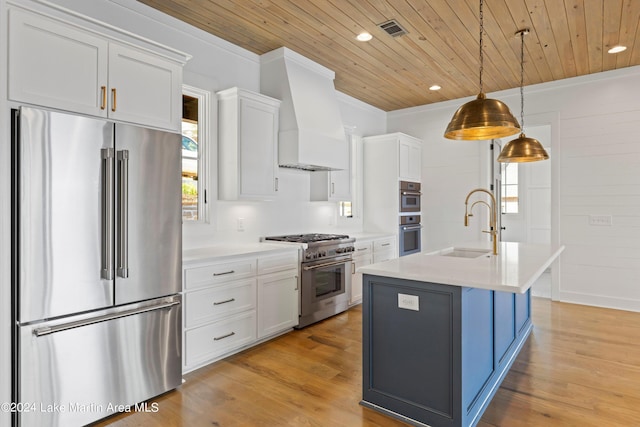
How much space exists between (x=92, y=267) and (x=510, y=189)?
775cm

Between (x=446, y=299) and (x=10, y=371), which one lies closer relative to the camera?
(x=10, y=371)

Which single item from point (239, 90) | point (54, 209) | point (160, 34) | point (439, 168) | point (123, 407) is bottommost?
point (123, 407)

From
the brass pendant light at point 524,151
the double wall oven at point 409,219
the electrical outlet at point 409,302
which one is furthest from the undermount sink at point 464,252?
the double wall oven at point 409,219

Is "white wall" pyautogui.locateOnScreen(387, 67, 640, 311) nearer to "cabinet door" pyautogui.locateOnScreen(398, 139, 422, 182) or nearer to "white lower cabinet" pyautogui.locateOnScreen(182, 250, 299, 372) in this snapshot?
"cabinet door" pyautogui.locateOnScreen(398, 139, 422, 182)

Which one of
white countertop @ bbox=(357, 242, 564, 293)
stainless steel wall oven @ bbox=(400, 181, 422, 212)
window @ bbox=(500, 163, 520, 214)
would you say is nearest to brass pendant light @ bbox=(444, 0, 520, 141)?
white countertop @ bbox=(357, 242, 564, 293)

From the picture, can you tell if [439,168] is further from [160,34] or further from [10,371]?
[10,371]

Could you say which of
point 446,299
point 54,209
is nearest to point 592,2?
point 446,299

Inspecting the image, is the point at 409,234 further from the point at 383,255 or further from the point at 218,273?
the point at 218,273

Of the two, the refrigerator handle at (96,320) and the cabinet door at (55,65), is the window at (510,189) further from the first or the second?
the cabinet door at (55,65)

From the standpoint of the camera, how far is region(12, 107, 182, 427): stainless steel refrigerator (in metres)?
1.94

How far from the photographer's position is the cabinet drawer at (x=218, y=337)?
283cm

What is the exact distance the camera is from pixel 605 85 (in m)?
4.63

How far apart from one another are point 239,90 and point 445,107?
3647mm

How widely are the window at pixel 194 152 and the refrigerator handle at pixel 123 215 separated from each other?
43.4 inches
